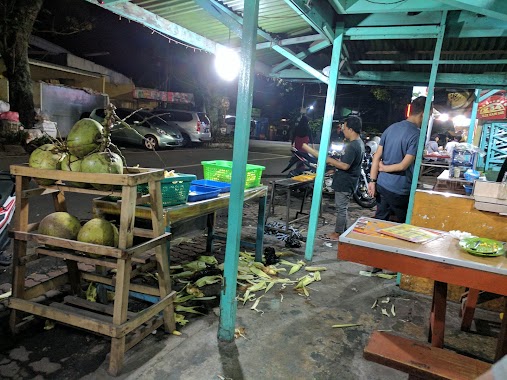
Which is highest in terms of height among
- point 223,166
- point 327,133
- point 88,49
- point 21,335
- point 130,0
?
point 88,49

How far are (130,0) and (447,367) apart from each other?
4914 millimetres

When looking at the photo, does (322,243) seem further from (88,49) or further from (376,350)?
(88,49)

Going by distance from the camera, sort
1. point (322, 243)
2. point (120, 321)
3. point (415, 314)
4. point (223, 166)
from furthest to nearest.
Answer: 1. point (322, 243)
2. point (223, 166)
3. point (415, 314)
4. point (120, 321)

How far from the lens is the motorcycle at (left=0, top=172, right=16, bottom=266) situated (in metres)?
3.88

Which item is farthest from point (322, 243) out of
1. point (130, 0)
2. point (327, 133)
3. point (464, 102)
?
point (464, 102)

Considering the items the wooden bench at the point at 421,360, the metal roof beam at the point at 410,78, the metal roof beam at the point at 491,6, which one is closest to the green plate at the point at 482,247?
the wooden bench at the point at 421,360

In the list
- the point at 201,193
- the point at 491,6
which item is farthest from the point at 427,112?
the point at 201,193

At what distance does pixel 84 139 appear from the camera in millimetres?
2684

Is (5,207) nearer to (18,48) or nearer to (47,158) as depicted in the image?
(47,158)

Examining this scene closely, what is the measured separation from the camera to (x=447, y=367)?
7.93 ft

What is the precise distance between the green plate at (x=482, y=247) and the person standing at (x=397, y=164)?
2.43 meters

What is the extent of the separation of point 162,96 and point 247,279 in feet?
80.0

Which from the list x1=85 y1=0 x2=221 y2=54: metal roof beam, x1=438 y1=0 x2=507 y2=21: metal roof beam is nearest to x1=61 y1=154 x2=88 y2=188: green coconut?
x1=85 y1=0 x2=221 y2=54: metal roof beam

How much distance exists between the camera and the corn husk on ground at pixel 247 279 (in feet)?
12.8
